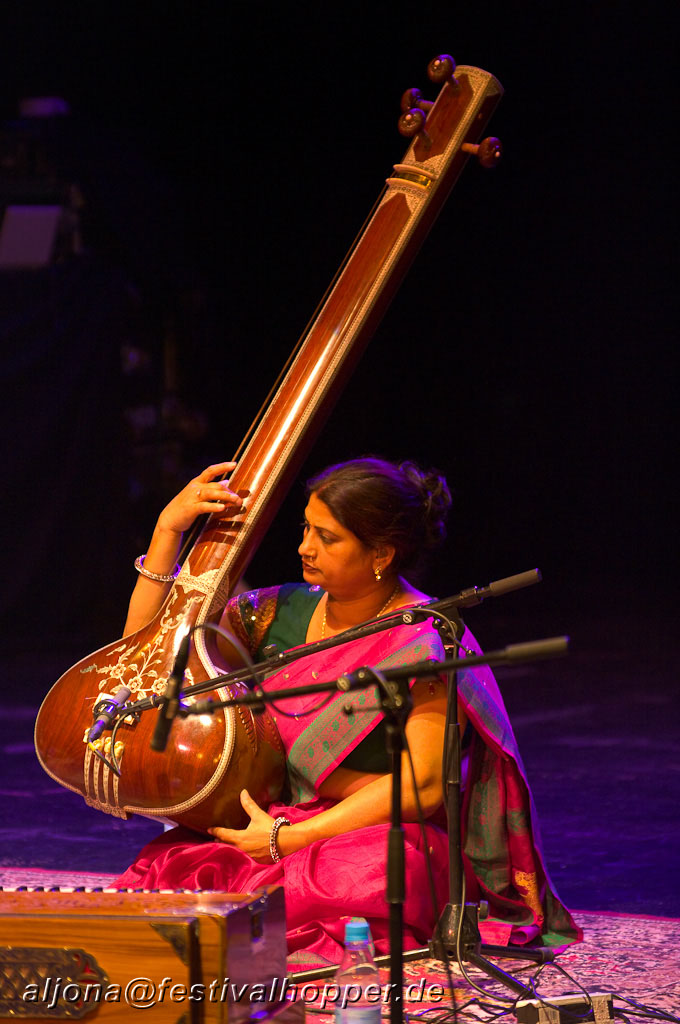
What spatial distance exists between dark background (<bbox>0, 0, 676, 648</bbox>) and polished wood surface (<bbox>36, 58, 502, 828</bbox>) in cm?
282

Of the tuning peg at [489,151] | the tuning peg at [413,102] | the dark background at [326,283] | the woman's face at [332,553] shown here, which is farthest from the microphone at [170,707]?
the dark background at [326,283]

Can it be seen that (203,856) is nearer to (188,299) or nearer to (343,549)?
(343,549)

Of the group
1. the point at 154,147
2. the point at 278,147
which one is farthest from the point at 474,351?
the point at 154,147

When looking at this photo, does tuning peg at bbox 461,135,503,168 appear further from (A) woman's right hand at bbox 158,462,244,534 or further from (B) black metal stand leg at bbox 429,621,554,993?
(B) black metal stand leg at bbox 429,621,554,993

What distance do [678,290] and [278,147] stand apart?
2223mm

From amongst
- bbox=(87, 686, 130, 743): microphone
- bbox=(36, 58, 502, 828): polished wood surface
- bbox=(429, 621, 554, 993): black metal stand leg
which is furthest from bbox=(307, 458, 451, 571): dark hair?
bbox=(87, 686, 130, 743): microphone

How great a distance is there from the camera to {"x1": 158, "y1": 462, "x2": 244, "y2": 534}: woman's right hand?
2.79 m

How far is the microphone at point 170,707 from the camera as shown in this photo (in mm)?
1608

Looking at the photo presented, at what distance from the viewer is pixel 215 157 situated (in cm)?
611

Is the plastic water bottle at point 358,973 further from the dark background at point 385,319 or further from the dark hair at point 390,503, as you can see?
the dark background at point 385,319

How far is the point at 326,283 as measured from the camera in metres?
6.36

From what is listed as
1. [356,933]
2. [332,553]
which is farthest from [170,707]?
Result: [332,553]

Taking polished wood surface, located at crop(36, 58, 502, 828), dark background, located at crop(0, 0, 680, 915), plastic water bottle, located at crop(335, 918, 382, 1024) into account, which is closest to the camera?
plastic water bottle, located at crop(335, 918, 382, 1024)

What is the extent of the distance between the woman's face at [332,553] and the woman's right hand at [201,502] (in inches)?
7.2
